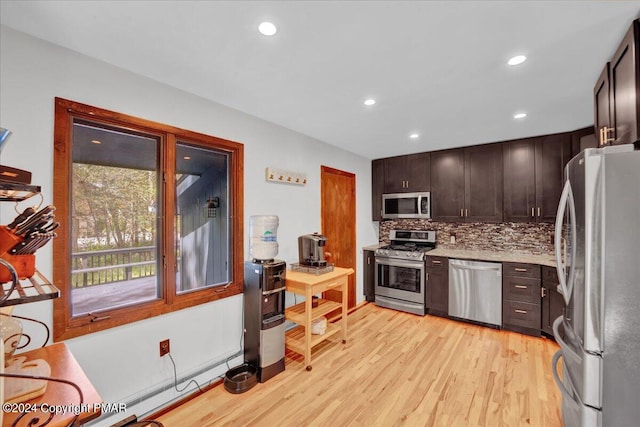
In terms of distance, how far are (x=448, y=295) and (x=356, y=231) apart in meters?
1.55

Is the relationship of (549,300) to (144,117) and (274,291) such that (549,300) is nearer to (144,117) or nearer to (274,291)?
(274,291)

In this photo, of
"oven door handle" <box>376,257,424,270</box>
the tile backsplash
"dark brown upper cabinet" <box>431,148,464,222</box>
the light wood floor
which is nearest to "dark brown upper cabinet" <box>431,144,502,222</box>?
"dark brown upper cabinet" <box>431,148,464,222</box>

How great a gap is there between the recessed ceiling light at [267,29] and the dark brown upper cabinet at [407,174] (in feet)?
11.0

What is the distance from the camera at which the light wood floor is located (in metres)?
1.98

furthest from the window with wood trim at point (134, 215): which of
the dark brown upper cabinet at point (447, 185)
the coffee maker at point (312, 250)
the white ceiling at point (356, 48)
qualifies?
the dark brown upper cabinet at point (447, 185)

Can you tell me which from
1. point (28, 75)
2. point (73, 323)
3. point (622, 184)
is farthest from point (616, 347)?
point (28, 75)

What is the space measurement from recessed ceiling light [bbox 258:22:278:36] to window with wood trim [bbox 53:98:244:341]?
112 cm

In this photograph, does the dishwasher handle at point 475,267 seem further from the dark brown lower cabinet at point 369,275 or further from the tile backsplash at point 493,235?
the dark brown lower cabinet at point 369,275

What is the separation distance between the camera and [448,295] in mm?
3758

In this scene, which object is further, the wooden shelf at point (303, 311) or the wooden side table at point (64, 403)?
the wooden shelf at point (303, 311)

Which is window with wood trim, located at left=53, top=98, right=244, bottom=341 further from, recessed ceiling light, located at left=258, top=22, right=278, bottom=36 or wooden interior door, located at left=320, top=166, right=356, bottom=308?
wooden interior door, located at left=320, top=166, right=356, bottom=308

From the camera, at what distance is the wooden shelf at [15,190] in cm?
81

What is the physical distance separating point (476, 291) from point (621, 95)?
8.56 feet

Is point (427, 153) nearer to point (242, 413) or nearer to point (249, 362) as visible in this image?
point (249, 362)
